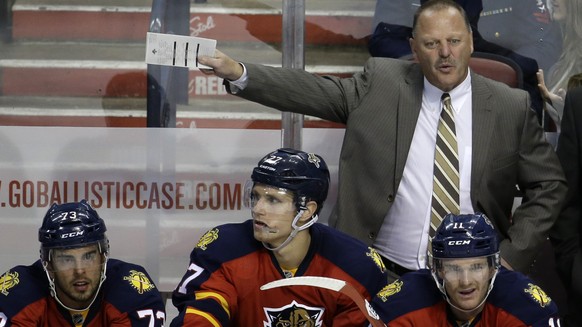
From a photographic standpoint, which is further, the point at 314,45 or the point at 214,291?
the point at 314,45

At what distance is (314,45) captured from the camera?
5570mm

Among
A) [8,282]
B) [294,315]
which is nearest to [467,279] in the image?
[294,315]

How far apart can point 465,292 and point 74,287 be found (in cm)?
134

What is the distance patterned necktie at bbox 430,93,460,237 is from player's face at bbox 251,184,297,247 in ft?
2.08

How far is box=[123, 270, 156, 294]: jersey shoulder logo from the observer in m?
4.61

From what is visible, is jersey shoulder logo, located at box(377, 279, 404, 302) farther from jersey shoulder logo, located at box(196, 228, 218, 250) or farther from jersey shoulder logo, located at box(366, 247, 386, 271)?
jersey shoulder logo, located at box(196, 228, 218, 250)

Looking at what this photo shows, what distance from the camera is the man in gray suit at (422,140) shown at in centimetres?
493

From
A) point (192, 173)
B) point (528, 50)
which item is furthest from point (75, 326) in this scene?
point (528, 50)

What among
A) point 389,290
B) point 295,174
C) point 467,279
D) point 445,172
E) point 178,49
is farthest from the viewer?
point 445,172

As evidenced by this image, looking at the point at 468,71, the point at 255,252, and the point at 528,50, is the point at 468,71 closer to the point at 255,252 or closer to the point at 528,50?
the point at 528,50

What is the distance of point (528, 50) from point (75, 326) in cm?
228

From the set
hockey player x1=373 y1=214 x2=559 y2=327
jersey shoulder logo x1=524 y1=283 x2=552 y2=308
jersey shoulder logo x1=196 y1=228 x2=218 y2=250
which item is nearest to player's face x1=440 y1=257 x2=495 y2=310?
hockey player x1=373 y1=214 x2=559 y2=327

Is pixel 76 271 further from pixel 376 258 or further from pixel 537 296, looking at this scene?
pixel 537 296

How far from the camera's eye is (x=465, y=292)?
4.32 metres
